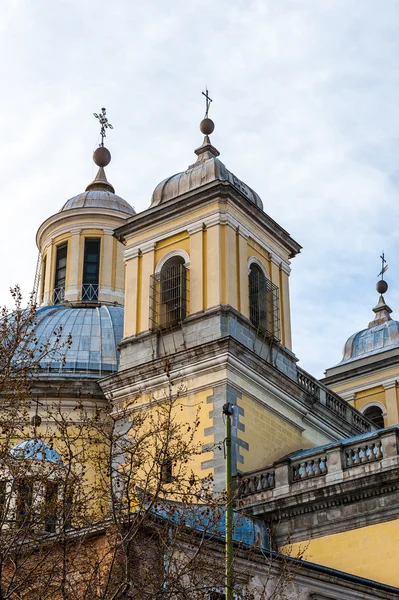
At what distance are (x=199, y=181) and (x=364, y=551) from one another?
36.5ft

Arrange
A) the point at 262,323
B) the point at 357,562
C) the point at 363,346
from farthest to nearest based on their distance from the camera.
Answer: the point at 363,346 → the point at 262,323 → the point at 357,562

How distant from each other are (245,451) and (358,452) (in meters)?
3.16

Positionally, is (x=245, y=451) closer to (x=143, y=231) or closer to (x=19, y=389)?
(x=143, y=231)

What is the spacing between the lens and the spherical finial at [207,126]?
31.2m

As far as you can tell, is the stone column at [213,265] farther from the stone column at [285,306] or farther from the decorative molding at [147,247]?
the stone column at [285,306]

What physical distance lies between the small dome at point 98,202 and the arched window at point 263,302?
43.1ft

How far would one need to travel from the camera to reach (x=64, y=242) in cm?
4022

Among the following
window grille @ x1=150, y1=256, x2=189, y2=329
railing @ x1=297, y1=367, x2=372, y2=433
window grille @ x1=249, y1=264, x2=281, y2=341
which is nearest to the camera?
window grille @ x1=150, y1=256, x2=189, y2=329

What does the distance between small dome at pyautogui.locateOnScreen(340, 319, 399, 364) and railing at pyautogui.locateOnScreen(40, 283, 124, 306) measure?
826cm

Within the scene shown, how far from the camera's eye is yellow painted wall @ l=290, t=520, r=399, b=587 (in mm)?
21219

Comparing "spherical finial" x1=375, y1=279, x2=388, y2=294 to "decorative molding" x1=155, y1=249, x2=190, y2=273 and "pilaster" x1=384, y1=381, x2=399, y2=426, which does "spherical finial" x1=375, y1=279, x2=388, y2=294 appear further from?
"decorative molding" x1=155, y1=249, x2=190, y2=273

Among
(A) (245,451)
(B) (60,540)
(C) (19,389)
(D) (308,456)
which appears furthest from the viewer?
(A) (245,451)

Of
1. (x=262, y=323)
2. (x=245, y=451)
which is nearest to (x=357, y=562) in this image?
(x=245, y=451)

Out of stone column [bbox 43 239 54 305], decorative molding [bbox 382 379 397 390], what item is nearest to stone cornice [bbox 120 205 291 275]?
decorative molding [bbox 382 379 397 390]
